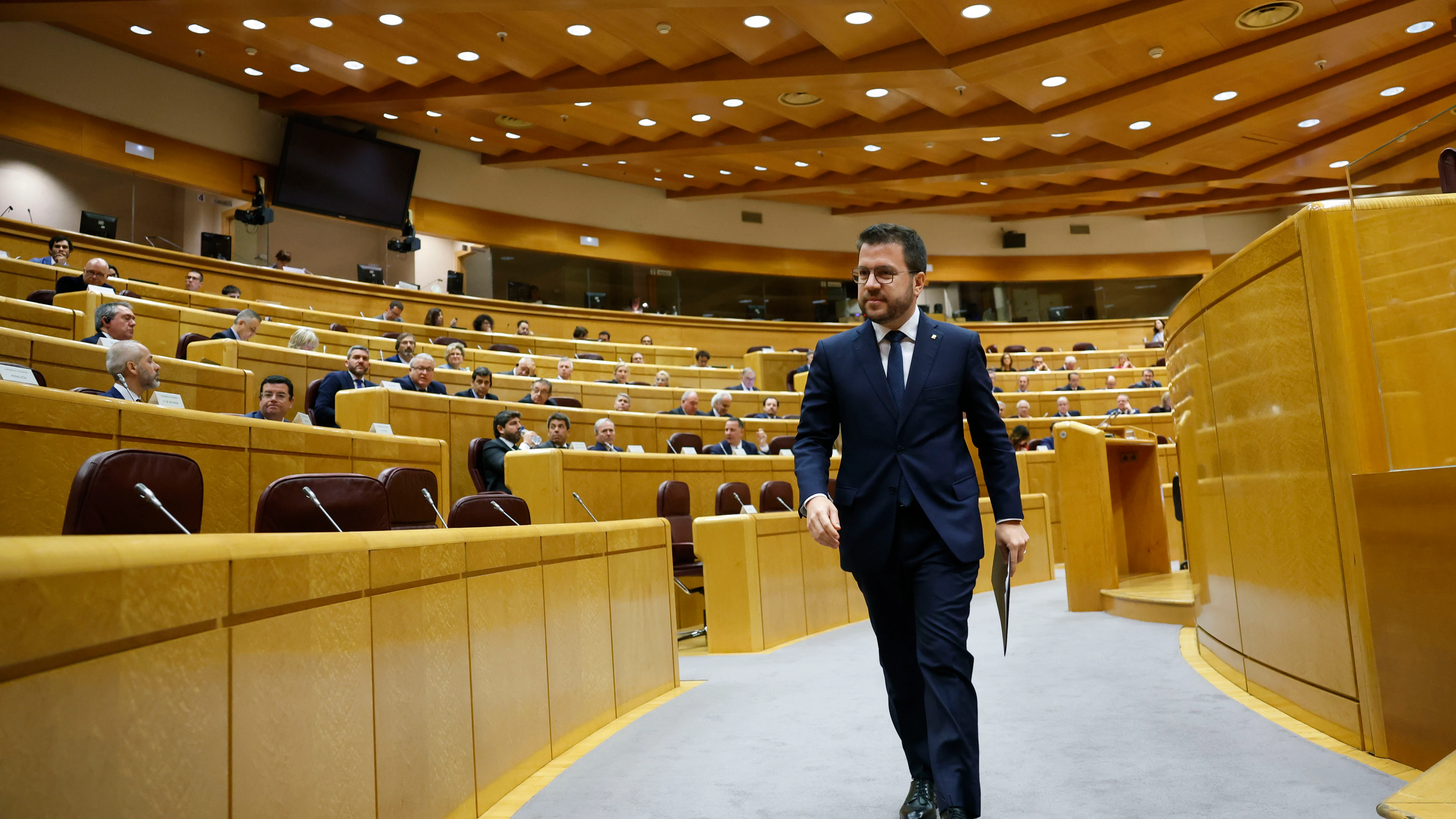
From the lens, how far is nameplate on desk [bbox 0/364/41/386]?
3344 millimetres

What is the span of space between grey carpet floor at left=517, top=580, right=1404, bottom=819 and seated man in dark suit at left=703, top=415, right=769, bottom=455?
3295 mm

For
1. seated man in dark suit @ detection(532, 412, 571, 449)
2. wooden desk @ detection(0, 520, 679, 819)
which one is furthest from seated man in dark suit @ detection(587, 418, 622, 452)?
wooden desk @ detection(0, 520, 679, 819)

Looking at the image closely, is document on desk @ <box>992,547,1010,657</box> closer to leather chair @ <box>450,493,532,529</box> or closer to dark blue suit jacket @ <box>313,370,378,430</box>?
leather chair @ <box>450,493,532,529</box>

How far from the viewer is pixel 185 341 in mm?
6254

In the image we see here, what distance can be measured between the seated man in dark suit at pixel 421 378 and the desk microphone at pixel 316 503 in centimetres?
352

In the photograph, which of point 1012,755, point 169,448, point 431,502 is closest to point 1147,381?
point 431,502

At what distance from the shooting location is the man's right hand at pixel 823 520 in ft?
5.64

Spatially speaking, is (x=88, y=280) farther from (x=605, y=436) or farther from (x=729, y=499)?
(x=729, y=499)

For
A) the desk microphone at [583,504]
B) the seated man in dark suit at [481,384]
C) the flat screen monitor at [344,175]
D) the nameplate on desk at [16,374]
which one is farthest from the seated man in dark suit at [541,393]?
the flat screen monitor at [344,175]

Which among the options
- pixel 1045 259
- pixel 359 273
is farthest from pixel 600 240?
pixel 1045 259

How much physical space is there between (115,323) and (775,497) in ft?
10.9

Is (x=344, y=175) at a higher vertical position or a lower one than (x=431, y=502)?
higher

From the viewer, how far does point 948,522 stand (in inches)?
70.5

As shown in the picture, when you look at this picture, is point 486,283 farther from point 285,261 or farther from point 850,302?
point 850,302
